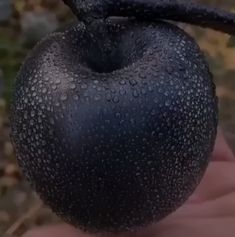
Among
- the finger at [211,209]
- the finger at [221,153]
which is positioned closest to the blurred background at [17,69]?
the finger at [221,153]

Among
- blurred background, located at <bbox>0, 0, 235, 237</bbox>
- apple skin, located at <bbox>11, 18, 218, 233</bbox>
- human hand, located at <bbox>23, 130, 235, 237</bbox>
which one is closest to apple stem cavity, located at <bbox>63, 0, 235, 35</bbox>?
apple skin, located at <bbox>11, 18, 218, 233</bbox>

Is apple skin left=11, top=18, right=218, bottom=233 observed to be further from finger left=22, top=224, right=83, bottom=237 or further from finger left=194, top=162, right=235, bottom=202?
finger left=194, top=162, right=235, bottom=202

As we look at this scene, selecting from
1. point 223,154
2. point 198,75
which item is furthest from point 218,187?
point 198,75

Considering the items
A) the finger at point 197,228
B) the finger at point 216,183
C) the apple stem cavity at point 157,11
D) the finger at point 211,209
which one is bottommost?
the finger at point 197,228

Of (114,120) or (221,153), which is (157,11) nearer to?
(114,120)

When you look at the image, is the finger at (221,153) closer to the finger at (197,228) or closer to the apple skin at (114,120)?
the finger at (197,228)

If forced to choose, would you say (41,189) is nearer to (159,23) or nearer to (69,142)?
(69,142)
